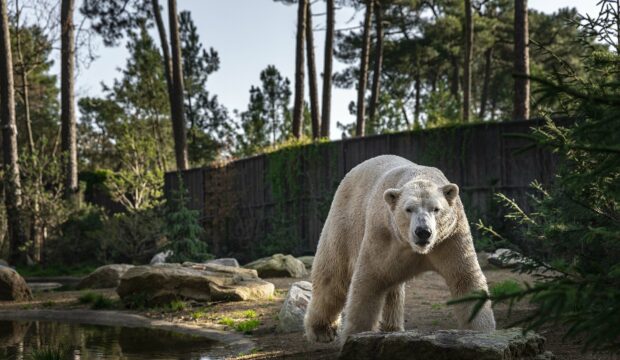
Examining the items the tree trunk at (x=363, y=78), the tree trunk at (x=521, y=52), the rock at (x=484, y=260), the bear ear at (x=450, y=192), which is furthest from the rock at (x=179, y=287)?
the tree trunk at (x=363, y=78)

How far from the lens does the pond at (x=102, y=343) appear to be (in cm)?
640

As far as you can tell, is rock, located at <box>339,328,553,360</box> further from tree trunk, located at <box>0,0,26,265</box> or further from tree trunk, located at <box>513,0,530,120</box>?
tree trunk, located at <box>0,0,26,265</box>

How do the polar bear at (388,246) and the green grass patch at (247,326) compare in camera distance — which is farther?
the green grass patch at (247,326)

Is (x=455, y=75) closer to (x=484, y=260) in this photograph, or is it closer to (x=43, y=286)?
(x=484, y=260)

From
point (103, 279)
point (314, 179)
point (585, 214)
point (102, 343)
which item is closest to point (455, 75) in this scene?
point (314, 179)

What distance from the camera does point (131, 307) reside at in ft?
30.9

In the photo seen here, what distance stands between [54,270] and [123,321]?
314 inches

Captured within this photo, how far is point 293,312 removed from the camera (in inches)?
277

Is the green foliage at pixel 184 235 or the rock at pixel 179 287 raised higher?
the green foliage at pixel 184 235

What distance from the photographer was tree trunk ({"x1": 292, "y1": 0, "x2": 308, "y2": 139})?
760 inches

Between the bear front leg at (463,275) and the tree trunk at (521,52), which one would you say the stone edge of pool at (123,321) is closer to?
the bear front leg at (463,275)

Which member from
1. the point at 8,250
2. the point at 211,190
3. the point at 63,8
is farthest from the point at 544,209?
the point at 63,8

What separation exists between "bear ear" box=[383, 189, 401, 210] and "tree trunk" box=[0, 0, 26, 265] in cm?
1382

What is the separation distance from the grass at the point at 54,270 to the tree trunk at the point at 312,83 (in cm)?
685
